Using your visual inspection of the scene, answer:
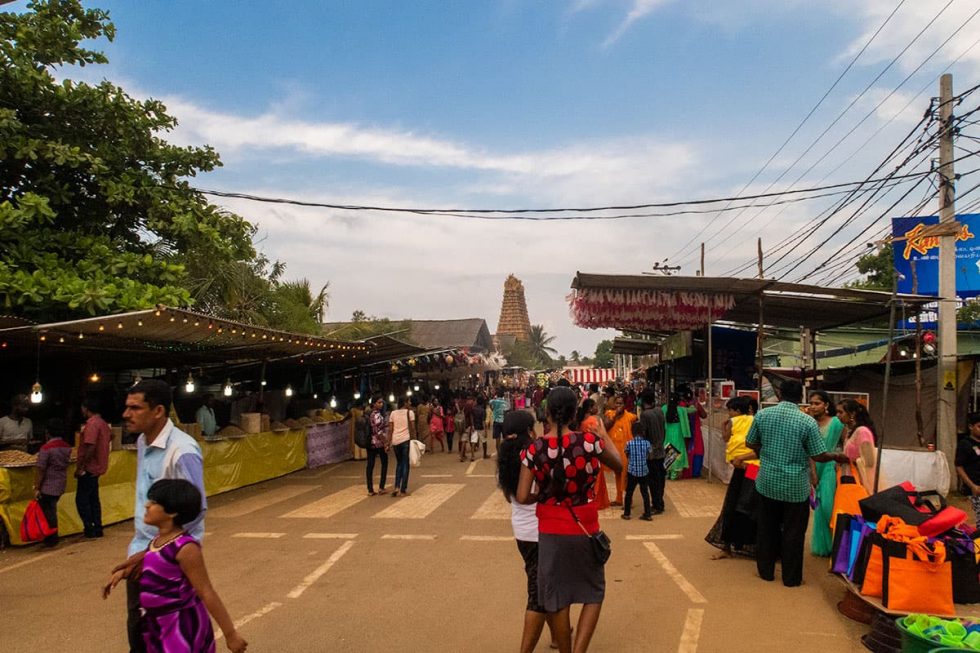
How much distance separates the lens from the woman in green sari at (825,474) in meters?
6.41

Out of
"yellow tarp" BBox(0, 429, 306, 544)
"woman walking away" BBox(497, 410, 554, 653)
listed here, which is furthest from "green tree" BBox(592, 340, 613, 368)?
"woman walking away" BBox(497, 410, 554, 653)

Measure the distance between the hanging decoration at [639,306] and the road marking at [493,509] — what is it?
10.2ft

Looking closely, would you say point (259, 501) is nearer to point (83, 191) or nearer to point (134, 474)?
point (134, 474)

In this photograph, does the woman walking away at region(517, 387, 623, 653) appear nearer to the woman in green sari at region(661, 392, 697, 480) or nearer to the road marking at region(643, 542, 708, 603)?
the road marking at region(643, 542, 708, 603)

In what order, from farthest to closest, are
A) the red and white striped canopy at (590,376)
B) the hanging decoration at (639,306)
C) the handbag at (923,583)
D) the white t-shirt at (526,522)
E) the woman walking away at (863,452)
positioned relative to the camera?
the red and white striped canopy at (590,376) < the hanging decoration at (639,306) < the woman walking away at (863,452) < the handbag at (923,583) < the white t-shirt at (526,522)

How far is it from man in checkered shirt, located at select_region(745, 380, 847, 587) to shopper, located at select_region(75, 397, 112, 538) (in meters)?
7.18

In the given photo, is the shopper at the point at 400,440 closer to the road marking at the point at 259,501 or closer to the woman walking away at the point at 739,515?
the road marking at the point at 259,501

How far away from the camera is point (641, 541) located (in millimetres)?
7699

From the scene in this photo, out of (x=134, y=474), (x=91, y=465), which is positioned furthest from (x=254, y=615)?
(x=134, y=474)

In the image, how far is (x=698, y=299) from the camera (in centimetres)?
1094

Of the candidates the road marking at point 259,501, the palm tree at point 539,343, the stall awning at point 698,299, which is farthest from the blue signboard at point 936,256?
the palm tree at point 539,343

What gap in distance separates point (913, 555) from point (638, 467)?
4.29m

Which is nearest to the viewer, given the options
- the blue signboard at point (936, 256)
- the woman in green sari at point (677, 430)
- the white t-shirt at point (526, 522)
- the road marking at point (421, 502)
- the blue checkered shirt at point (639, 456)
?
the white t-shirt at point (526, 522)

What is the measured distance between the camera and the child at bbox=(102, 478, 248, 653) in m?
2.93
